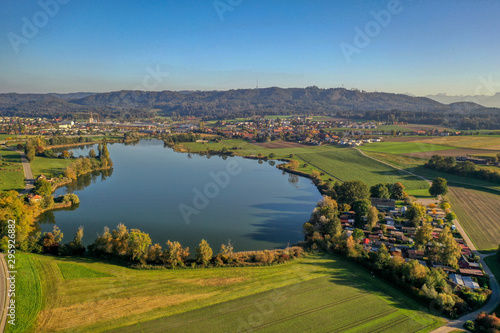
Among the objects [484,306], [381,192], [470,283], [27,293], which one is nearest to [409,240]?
[470,283]

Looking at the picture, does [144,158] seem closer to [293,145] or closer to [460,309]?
[293,145]

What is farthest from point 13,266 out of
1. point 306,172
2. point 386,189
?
point 306,172

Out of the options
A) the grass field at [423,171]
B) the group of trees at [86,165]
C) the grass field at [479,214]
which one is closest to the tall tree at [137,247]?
the grass field at [479,214]

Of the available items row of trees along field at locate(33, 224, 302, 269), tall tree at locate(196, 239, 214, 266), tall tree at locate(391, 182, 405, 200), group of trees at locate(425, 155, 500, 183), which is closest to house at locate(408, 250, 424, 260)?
row of trees along field at locate(33, 224, 302, 269)

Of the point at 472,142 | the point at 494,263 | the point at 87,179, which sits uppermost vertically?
the point at 472,142

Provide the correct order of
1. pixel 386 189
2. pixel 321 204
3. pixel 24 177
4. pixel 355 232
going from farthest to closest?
pixel 24 177, pixel 386 189, pixel 321 204, pixel 355 232

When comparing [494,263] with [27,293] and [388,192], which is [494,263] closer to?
[388,192]

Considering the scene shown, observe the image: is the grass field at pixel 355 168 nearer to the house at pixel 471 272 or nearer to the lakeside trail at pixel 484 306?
the lakeside trail at pixel 484 306
